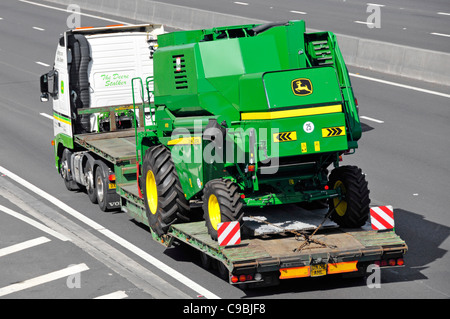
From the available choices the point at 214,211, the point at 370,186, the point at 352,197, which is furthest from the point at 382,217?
the point at 370,186

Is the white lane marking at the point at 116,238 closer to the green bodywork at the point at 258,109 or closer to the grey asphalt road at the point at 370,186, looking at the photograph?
the grey asphalt road at the point at 370,186

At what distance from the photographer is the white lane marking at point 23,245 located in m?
16.4

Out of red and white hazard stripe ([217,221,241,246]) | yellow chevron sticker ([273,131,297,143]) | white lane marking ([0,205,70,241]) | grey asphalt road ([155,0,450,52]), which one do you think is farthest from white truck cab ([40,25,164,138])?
grey asphalt road ([155,0,450,52])

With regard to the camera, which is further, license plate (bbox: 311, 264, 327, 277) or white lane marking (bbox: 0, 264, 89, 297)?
white lane marking (bbox: 0, 264, 89, 297)

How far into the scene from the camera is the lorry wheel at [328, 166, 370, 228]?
14.6 metres

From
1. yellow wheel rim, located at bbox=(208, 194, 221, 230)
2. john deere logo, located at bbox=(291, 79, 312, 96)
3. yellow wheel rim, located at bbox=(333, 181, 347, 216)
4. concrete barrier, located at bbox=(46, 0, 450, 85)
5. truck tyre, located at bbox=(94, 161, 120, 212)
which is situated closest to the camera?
john deere logo, located at bbox=(291, 79, 312, 96)

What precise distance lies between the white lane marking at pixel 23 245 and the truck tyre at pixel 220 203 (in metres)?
4.21

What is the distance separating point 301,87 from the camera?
13.8 metres

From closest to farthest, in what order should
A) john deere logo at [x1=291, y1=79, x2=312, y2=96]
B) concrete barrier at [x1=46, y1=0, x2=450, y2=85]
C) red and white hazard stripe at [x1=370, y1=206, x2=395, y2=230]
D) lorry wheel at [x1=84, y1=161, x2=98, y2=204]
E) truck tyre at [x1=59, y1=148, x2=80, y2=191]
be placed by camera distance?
john deere logo at [x1=291, y1=79, x2=312, y2=96]
red and white hazard stripe at [x1=370, y1=206, x2=395, y2=230]
lorry wheel at [x1=84, y1=161, x2=98, y2=204]
truck tyre at [x1=59, y1=148, x2=80, y2=191]
concrete barrier at [x1=46, y1=0, x2=450, y2=85]

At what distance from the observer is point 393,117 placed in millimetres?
Result: 25812

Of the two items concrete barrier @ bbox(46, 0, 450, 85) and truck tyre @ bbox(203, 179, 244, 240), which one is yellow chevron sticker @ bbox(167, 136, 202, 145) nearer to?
truck tyre @ bbox(203, 179, 244, 240)

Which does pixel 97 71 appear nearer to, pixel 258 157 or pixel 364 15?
pixel 258 157

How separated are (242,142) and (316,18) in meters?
25.9

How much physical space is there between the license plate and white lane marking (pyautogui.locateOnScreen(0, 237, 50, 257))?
19.7 ft
